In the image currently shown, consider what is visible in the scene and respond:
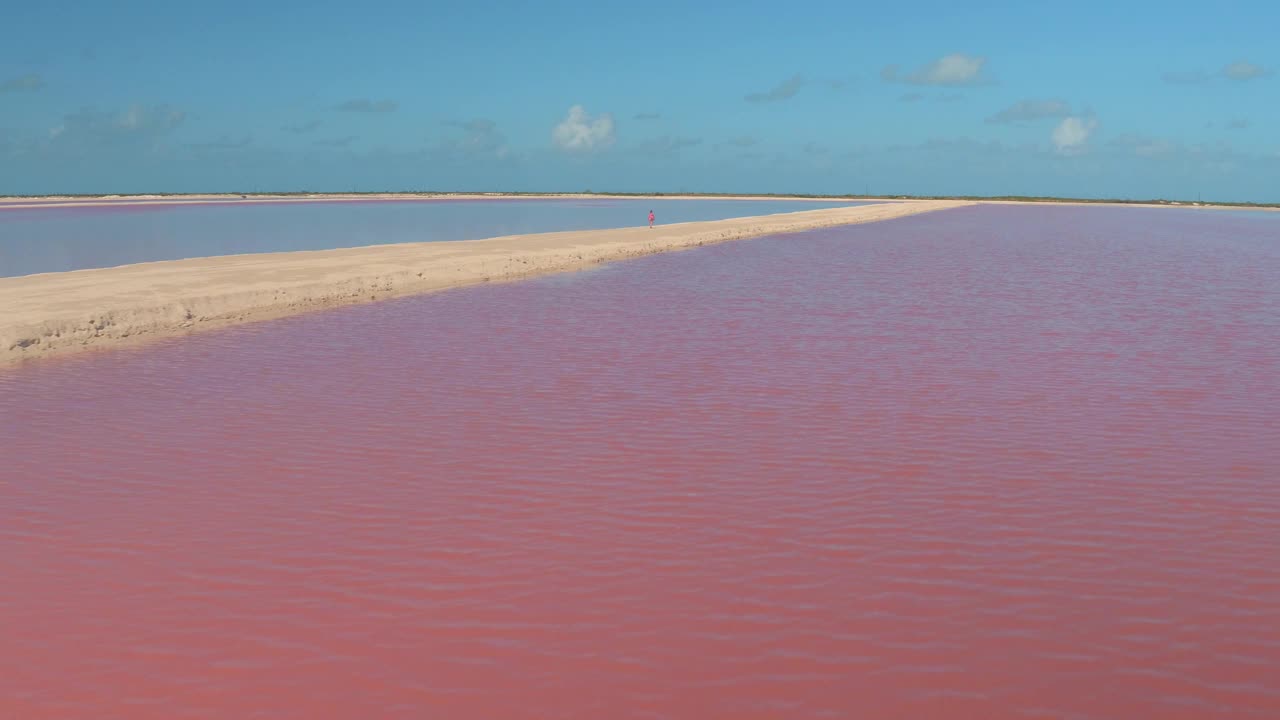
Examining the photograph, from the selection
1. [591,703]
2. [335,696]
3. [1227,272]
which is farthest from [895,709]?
[1227,272]

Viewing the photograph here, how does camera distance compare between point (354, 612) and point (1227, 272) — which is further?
point (1227, 272)

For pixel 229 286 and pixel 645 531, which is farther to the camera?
pixel 229 286

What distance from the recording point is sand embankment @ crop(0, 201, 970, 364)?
60.6 ft

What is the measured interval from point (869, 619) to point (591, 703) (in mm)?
2034

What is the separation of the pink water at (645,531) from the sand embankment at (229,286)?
198 centimetres

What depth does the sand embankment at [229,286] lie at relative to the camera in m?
18.5

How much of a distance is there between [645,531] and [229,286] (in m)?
19.2

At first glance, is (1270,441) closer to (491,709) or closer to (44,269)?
(491,709)

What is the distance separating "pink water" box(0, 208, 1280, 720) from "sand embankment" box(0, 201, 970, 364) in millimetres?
1980

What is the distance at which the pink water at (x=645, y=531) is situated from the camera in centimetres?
591

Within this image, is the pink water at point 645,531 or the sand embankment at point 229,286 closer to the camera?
the pink water at point 645,531

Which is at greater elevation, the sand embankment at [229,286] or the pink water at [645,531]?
the sand embankment at [229,286]

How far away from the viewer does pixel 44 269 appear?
1302 inches

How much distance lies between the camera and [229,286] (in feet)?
80.2
